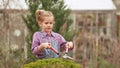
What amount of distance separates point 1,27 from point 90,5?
3.92 meters

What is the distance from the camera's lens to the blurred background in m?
10.3

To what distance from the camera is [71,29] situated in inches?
466

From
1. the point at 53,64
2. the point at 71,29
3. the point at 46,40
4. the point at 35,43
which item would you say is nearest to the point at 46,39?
the point at 46,40

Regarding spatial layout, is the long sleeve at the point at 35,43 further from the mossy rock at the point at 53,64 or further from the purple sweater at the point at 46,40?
the mossy rock at the point at 53,64

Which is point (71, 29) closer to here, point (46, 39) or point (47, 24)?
point (46, 39)

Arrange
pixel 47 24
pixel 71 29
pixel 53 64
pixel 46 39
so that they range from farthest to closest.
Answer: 1. pixel 71 29
2. pixel 46 39
3. pixel 47 24
4. pixel 53 64

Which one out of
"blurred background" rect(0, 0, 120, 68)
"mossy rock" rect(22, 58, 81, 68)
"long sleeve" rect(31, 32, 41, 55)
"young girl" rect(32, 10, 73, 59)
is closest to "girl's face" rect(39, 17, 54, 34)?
"young girl" rect(32, 10, 73, 59)

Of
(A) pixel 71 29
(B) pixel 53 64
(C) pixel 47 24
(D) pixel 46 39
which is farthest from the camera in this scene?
(A) pixel 71 29

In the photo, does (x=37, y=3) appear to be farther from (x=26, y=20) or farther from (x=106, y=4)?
(x=106, y=4)

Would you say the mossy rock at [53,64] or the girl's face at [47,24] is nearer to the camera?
the mossy rock at [53,64]

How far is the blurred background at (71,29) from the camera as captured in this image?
10.3 m

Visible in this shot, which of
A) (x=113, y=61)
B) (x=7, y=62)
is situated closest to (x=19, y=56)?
(x=7, y=62)

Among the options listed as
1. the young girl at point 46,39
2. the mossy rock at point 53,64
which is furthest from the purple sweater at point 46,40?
the mossy rock at point 53,64

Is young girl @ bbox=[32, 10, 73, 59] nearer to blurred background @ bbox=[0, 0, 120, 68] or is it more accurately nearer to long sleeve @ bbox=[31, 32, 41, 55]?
long sleeve @ bbox=[31, 32, 41, 55]
